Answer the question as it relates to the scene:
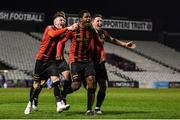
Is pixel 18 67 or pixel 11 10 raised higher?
pixel 11 10

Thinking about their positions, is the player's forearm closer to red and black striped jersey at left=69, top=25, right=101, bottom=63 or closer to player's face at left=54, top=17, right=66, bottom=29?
player's face at left=54, top=17, right=66, bottom=29

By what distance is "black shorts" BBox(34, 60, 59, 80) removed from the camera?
11969mm

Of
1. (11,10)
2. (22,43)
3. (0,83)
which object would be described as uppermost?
(11,10)

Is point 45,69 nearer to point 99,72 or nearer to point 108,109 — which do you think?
point 99,72

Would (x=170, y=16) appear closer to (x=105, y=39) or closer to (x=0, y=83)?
(x=0, y=83)

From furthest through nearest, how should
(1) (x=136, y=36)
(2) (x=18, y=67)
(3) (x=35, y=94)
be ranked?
(1) (x=136, y=36) → (2) (x=18, y=67) → (3) (x=35, y=94)

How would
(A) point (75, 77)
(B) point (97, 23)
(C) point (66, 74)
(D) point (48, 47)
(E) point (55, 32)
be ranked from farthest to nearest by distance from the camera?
1. (C) point (66, 74)
2. (B) point (97, 23)
3. (D) point (48, 47)
4. (A) point (75, 77)
5. (E) point (55, 32)

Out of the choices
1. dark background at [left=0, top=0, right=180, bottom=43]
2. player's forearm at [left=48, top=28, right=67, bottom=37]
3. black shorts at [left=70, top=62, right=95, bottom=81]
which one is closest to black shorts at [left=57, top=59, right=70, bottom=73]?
black shorts at [left=70, top=62, right=95, bottom=81]

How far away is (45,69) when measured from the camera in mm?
12078

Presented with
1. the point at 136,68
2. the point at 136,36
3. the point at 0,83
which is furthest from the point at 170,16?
the point at 0,83

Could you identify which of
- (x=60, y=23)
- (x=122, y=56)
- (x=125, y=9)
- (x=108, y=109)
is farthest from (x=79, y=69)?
(x=125, y=9)

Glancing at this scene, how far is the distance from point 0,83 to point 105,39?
102ft

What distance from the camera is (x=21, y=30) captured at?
179 feet

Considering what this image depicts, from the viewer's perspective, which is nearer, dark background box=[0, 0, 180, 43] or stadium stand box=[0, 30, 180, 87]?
stadium stand box=[0, 30, 180, 87]
